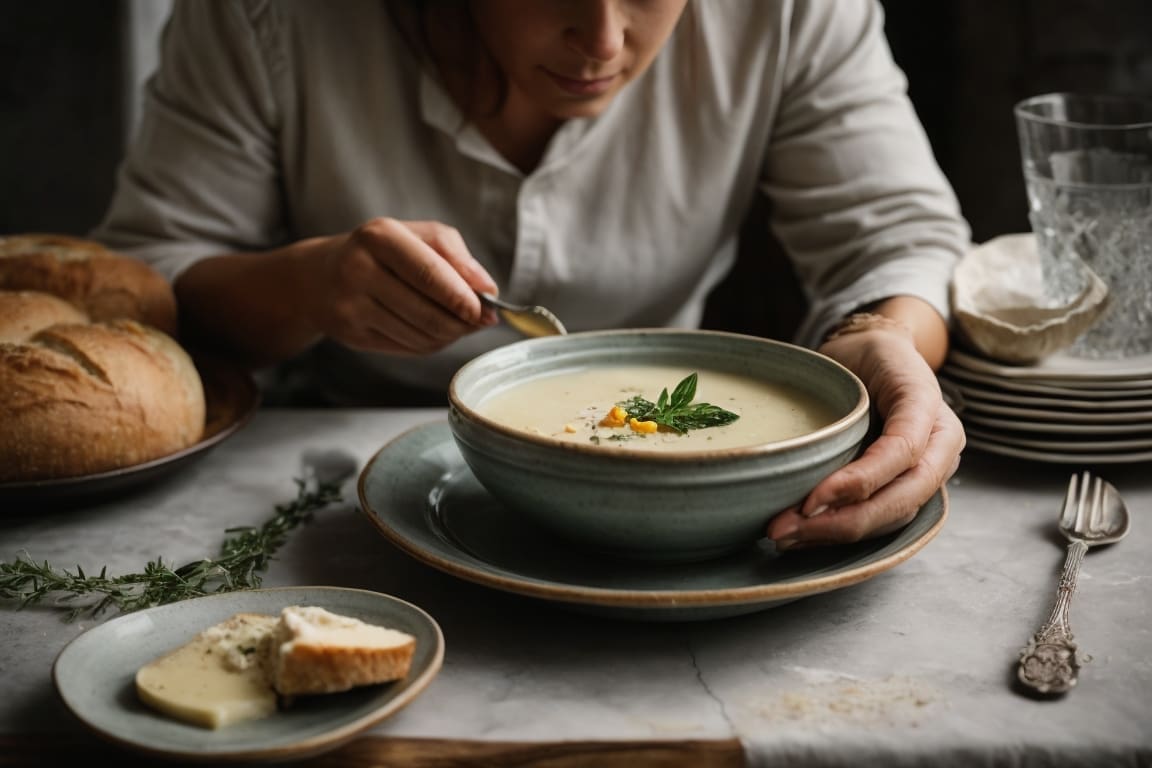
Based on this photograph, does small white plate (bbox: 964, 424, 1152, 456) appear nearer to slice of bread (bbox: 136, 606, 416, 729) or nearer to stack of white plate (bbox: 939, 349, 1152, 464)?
stack of white plate (bbox: 939, 349, 1152, 464)

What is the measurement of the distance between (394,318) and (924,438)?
67 cm

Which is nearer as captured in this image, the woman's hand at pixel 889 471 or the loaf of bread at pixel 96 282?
the woman's hand at pixel 889 471

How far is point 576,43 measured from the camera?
4.84ft

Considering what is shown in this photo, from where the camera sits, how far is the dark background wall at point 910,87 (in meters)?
2.56

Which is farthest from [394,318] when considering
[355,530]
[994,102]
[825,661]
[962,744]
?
[994,102]

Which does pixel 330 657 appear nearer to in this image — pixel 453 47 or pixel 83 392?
pixel 83 392

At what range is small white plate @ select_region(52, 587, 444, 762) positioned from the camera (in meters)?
0.84

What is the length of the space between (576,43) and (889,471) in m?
0.72

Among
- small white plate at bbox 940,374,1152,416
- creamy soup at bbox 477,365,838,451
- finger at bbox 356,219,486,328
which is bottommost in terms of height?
small white plate at bbox 940,374,1152,416

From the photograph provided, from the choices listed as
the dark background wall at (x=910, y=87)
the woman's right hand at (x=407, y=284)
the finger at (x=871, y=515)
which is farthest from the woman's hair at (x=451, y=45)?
the dark background wall at (x=910, y=87)

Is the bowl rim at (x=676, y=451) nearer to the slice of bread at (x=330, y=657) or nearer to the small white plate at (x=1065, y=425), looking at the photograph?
the slice of bread at (x=330, y=657)

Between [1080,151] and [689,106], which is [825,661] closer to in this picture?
[1080,151]

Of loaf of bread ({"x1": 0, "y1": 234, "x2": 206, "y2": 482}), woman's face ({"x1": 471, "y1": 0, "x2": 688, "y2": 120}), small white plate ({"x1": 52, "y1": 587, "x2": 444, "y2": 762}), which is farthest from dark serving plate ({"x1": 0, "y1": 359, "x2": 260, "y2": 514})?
woman's face ({"x1": 471, "y1": 0, "x2": 688, "y2": 120})

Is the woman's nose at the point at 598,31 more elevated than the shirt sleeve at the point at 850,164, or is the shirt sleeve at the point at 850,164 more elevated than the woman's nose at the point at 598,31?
the woman's nose at the point at 598,31
